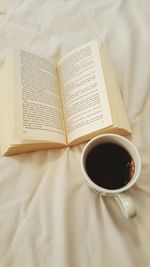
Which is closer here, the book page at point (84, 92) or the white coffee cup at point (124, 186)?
the white coffee cup at point (124, 186)

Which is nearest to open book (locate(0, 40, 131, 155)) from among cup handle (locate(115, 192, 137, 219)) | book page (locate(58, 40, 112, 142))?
book page (locate(58, 40, 112, 142))

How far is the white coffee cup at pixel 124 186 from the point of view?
0.38 m

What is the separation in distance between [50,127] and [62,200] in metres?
0.14

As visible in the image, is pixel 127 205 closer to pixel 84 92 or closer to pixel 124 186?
pixel 124 186

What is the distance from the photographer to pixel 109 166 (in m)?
0.45

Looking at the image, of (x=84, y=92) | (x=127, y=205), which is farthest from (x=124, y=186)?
(x=84, y=92)

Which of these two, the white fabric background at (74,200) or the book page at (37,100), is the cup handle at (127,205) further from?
the book page at (37,100)

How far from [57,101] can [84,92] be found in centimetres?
6

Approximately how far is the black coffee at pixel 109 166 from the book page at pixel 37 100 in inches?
2.9

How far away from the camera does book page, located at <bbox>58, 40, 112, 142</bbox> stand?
0.48m

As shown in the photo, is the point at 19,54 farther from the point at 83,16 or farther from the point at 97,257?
the point at 97,257

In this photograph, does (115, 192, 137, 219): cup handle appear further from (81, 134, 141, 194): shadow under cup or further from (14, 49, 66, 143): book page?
(14, 49, 66, 143): book page

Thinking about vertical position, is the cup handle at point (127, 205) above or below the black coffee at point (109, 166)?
below

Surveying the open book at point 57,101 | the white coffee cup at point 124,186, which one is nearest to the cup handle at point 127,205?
the white coffee cup at point 124,186
